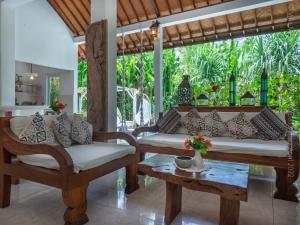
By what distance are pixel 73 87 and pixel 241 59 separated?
576cm

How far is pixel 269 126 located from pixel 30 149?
298cm

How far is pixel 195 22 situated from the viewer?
5.64 metres

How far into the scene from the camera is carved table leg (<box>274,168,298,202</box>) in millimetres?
2475

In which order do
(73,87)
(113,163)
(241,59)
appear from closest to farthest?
(113,163), (241,59), (73,87)

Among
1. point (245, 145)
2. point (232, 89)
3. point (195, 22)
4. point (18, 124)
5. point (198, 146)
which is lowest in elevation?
point (245, 145)

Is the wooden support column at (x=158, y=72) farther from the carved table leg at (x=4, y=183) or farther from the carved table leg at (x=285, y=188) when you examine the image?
the carved table leg at (x=4, y=183)

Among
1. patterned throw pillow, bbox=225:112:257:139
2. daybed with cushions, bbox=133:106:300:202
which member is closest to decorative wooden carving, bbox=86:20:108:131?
daybed with cushions, bbox=133:106:300:202

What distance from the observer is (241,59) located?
7.29 metres

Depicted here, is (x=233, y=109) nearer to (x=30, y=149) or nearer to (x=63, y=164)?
(x=63, y=164)

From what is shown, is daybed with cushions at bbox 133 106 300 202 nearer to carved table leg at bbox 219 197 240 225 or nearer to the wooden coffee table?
the wooden coffee table

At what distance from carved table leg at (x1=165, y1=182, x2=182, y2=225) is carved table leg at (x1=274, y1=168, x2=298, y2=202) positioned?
4.11 ft

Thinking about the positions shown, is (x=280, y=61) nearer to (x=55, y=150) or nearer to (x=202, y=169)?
(x=202, y=169)

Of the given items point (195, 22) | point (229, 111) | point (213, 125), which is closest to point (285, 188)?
point (213, 125)

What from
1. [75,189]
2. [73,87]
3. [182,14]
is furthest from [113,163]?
[73,87]
